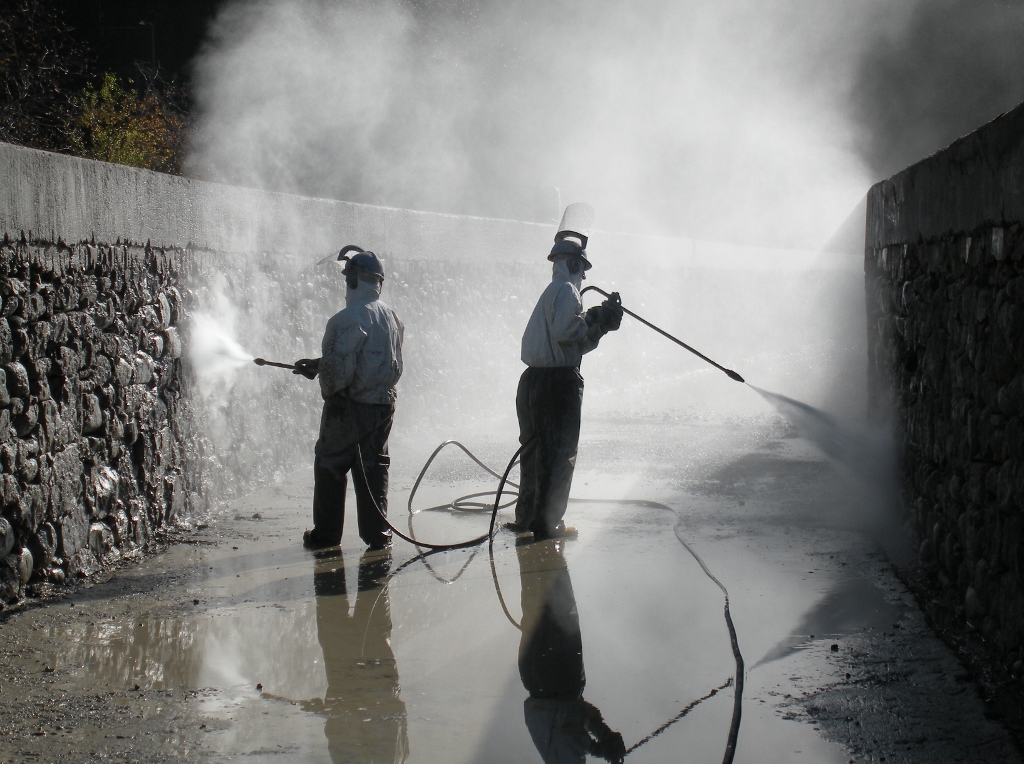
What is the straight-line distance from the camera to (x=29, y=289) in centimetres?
443

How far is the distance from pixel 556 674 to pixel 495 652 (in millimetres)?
320

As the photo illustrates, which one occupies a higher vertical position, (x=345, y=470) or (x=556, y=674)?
(x=345, y=470)

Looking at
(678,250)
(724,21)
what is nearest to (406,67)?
(678,250)

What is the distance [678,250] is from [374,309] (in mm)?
12264

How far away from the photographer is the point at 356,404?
5.61m

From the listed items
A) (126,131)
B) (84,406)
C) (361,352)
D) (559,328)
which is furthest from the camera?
(126,131)

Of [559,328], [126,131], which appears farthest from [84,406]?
[126,131]

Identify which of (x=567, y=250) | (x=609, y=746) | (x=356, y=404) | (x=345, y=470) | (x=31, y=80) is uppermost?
(x=31, y=80)

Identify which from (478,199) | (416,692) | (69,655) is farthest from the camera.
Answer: (478,199)

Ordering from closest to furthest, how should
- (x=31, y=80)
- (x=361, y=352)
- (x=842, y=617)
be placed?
(x=842, y=617), (x=361, y=352), (x=31, y=80)

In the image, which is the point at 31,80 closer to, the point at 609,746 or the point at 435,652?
the point at 435,652

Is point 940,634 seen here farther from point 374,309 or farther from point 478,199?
point 478,199

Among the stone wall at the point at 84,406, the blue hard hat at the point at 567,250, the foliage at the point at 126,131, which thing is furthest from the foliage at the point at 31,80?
the blue hard hat at the point at 567,250

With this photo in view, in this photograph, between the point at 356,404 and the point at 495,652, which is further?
the point at 356,404
